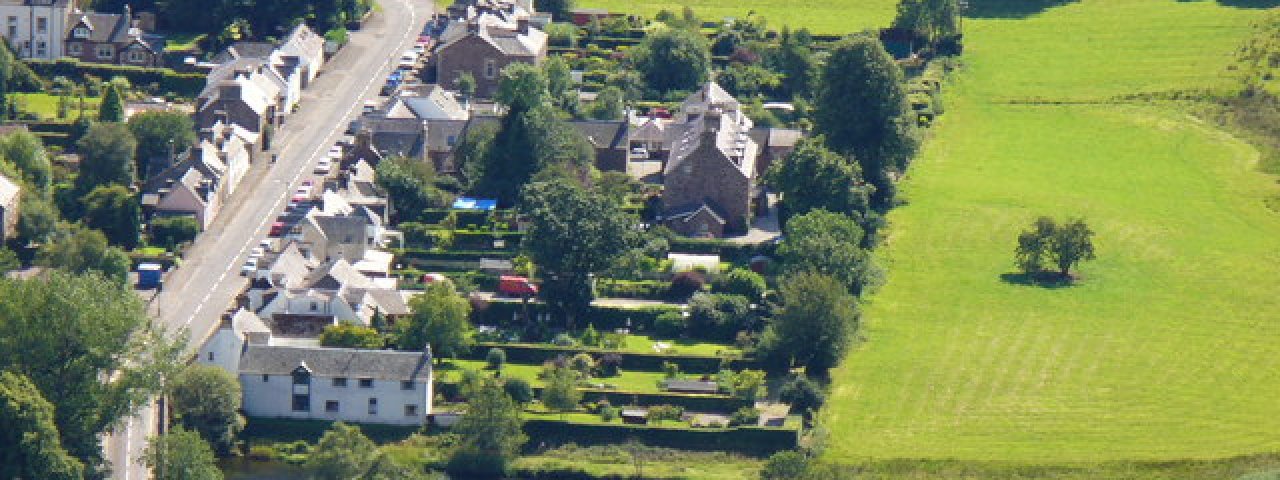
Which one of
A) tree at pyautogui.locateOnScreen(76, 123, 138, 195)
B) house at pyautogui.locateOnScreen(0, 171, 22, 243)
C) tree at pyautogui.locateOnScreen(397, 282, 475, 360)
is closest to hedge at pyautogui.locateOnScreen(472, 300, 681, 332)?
tree at pyautogui.locateOnScreen(397, 282, 475, 360)

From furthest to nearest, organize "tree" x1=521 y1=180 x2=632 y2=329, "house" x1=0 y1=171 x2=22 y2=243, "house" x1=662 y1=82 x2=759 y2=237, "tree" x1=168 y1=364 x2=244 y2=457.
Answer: "house" x1=662 y1=82 x2=759 y2=237 → "house" x1=0 y1=171 x2=22 y2=243 → "tree" x1=521 y1=180 x2=632 y2=329 → "tree" x1=168 y1=364 x2=244 y2=457

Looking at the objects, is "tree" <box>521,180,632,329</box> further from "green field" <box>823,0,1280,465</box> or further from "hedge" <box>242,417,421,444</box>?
"hedge" <box>242,417,421,444</box>

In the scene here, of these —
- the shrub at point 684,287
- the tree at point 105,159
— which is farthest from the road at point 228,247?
the shrub at point 684,287

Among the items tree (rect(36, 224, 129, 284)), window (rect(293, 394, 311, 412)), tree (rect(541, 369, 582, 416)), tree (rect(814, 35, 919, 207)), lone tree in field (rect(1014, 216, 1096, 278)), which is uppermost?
tree (rect(814, 35, 919, 207))

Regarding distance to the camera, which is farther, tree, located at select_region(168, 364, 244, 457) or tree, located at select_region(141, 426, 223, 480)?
tree, located at select_region(168, 364, 244, 457)

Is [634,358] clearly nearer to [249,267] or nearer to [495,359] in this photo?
[495,359]

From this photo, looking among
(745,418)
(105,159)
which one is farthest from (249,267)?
(745,418)

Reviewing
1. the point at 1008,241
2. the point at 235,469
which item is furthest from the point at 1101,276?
the point at 235,469
